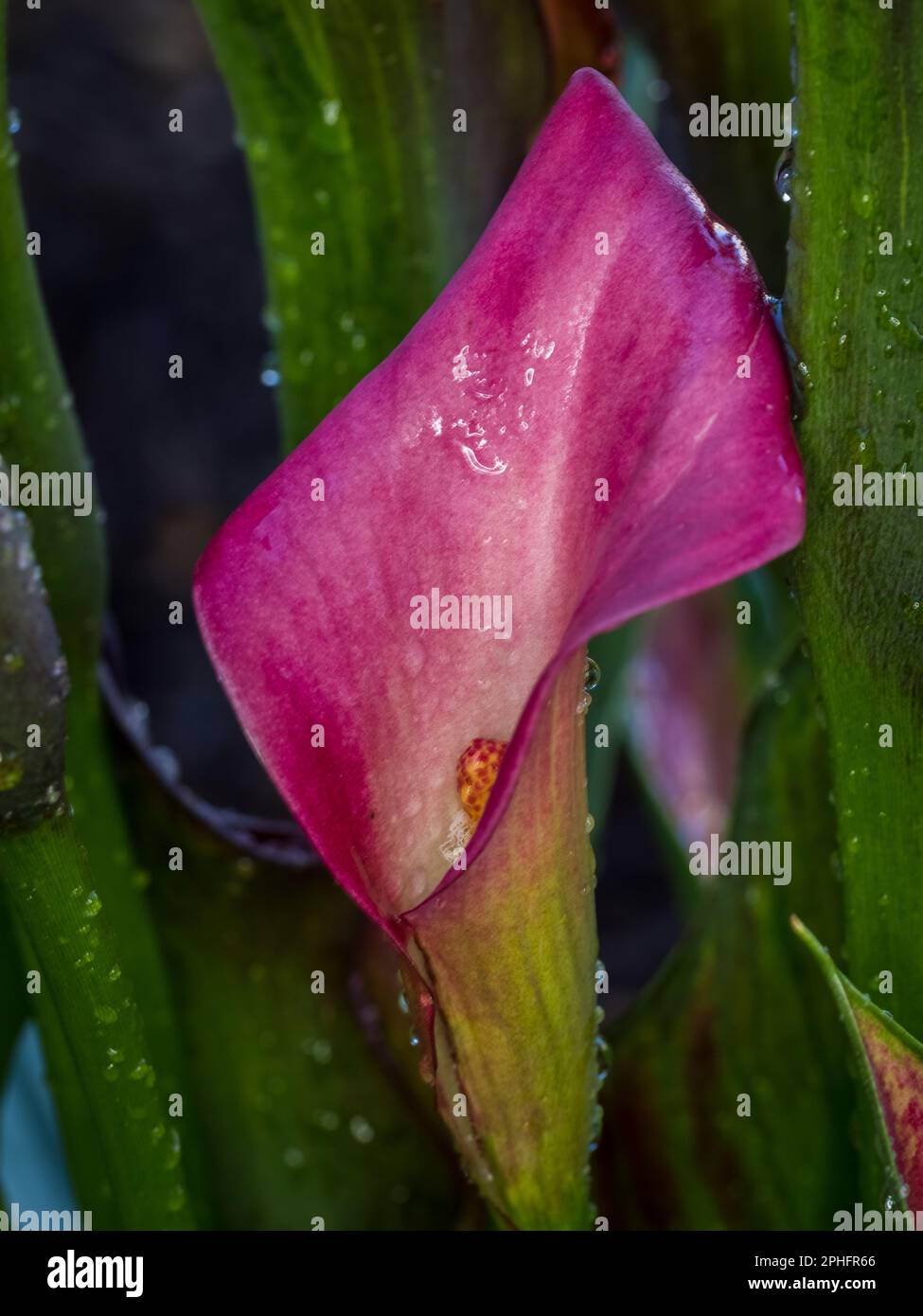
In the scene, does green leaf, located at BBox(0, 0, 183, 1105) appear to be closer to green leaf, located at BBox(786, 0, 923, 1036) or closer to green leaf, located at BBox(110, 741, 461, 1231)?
green leaf, located at BBox(110, 741, 461, 1231)

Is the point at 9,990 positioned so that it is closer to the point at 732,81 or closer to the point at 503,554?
the point at 503,554

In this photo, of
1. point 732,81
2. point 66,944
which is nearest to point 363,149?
point 732,81

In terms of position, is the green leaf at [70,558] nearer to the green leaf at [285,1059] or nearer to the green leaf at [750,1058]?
the green leaf at [285,1059]

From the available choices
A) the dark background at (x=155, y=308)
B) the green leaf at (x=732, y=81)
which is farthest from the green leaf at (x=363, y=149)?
the dark background at (x=155, y=308)

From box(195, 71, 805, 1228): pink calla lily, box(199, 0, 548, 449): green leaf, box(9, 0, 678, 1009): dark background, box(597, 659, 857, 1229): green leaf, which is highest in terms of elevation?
box(9, 0, 678, 1009): dark background

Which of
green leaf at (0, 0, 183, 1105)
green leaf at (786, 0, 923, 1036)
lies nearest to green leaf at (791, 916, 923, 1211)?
green leaf at (786, 0, 923, 1036)

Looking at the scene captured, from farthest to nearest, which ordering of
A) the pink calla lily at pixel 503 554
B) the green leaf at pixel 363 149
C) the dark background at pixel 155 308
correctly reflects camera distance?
the dark background at pixel 155 308, the green leaf at pixel 363 149, the pink calla lily at pixel 503 554

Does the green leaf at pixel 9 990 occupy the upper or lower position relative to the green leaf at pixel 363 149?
lower
